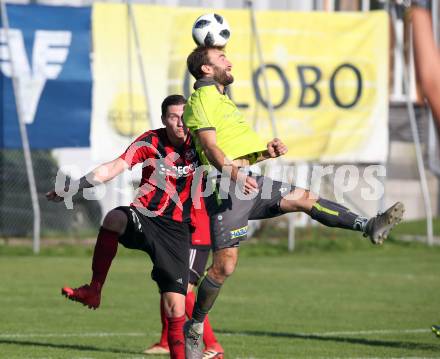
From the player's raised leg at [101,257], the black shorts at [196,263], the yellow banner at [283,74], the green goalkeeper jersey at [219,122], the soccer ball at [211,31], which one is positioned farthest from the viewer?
the yellow banner at [283,74]

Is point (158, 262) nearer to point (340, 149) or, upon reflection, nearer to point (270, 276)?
point (270, 276)

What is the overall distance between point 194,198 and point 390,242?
1431 centimetres

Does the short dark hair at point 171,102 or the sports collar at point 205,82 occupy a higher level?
the sports collar at point 205,82

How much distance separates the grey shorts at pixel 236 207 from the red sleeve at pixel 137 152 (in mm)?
712

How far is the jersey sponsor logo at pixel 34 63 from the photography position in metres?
20.1

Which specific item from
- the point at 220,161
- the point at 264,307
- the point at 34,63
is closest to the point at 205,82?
the point at 220,161

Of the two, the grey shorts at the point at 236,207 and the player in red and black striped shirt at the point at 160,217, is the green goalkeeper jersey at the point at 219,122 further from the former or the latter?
the grey shorts at the point at 236,207

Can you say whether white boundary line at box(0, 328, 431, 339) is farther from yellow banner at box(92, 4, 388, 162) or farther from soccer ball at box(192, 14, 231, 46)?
yellow banner at box(92, 4, 388, 162)

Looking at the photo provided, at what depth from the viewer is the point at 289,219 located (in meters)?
21.8

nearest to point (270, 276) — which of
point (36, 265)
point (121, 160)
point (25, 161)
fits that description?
point (36, 265)

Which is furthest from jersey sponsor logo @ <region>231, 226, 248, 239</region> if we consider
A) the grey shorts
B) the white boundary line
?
the white boundary line

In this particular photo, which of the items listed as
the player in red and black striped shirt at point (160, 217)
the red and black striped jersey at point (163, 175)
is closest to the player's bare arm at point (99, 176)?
the player in red and black striped shirt at point (160, 217)

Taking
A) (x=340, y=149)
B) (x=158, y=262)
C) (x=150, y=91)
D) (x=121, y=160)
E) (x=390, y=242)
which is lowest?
(x=390, y=242)

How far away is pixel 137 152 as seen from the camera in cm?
911
